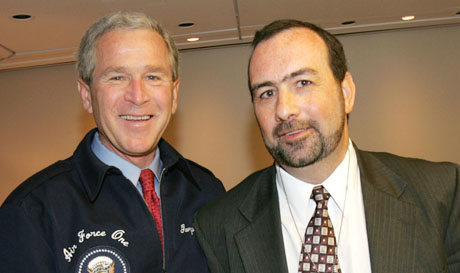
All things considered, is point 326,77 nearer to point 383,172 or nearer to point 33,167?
point 383,172

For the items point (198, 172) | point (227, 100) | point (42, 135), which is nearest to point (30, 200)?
point (198, 172)

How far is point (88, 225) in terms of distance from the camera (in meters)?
2.12

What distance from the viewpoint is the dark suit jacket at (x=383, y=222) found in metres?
2.04

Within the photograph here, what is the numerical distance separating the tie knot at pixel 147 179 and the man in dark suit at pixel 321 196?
0.27 metres

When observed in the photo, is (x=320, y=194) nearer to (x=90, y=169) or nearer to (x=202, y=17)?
(x=90, y=169)

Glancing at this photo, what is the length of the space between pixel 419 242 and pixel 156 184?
1127 millimetres

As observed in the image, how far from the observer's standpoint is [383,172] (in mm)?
2264

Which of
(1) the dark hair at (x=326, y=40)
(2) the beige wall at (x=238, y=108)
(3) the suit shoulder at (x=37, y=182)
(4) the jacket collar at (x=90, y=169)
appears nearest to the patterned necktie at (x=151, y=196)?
(4) the jacket collar at (x=90, y=169)

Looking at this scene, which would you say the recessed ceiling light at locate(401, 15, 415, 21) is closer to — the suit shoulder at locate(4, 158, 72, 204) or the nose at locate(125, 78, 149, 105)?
the nose at locate(125, 78, 149, 105)

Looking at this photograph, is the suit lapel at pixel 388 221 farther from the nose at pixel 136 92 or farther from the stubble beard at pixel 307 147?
the nose at pixel 136 92

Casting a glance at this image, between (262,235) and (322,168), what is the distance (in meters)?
0.37

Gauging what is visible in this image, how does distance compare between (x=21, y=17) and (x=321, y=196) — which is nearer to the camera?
(x=321, y=196)

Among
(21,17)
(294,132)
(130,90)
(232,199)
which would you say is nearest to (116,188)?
(130,90)

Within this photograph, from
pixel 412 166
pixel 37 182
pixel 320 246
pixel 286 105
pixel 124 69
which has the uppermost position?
pixel 124 69
